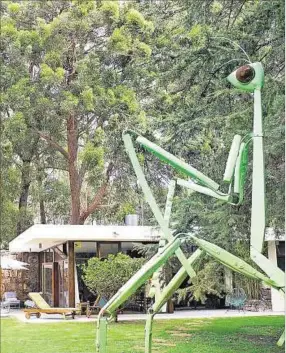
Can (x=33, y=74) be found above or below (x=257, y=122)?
above

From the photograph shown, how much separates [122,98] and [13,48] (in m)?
0.46

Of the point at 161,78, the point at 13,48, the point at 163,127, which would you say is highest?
the point at 13,48

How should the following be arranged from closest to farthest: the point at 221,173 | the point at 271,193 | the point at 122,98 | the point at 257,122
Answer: the point at 257,122
the point at 271,193
the point at 221,173
the point at 122,98

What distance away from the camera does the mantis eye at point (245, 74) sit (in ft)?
4.30

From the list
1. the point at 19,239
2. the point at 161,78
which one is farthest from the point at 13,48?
the point at 19,239

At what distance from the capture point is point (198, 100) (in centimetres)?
214

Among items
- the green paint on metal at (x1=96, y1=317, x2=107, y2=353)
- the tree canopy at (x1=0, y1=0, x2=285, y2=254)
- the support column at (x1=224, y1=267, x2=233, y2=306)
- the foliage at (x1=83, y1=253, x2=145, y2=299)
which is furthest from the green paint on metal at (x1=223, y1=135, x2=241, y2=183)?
the foliage at (x1=83, y1=253, x2=145, y2=299)

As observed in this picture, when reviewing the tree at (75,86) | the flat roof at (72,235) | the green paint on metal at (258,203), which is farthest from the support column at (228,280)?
the green paint on metal at (258,203)

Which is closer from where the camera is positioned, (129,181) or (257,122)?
(257,122)

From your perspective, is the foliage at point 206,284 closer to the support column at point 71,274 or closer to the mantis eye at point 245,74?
the support column at point 71,274

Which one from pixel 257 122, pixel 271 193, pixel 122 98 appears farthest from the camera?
pixel 122 98

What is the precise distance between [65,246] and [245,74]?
1.39m

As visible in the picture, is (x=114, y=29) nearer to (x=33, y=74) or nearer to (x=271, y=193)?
(x=33, y=74)

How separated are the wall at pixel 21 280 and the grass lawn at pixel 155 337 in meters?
0.11
